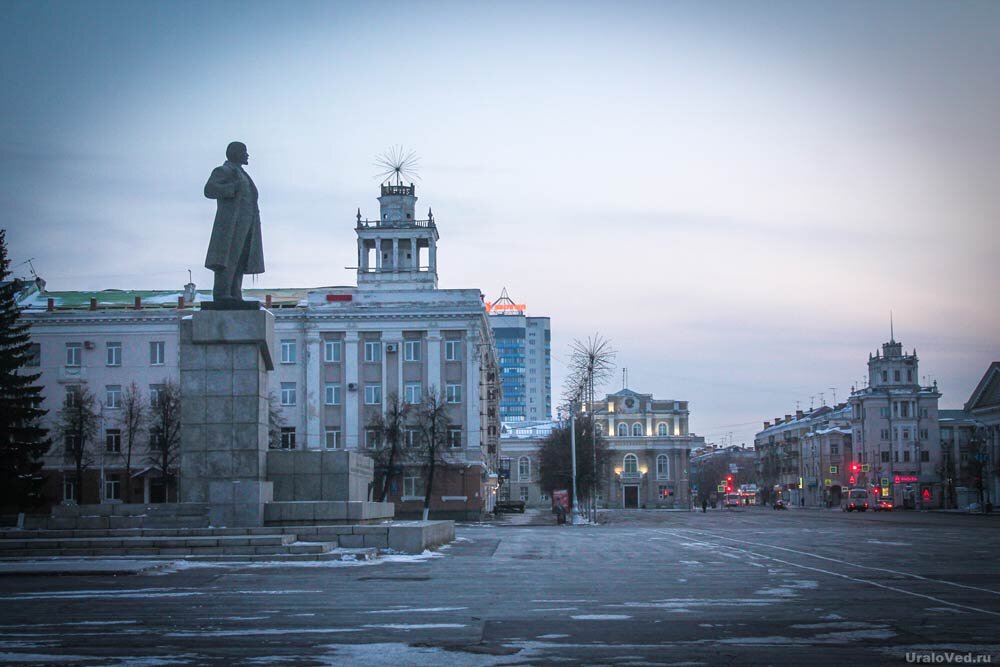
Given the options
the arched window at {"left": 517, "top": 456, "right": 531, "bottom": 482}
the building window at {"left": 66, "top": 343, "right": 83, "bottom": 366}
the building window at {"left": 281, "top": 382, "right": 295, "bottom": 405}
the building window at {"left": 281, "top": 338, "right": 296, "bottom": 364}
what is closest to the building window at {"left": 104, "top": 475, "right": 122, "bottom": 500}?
the building window at {"left": 66, "top": 343, "right": 83, "bottom": 366}

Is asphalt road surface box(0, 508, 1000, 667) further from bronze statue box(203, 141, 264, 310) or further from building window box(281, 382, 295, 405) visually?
building window box(281, 382, 295, 405)

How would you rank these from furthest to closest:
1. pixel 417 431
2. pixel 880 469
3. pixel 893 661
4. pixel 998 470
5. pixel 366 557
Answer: pixel 880 469
pixel 998 470
pixel 417 431
pixel 366 557
pixel 893 661

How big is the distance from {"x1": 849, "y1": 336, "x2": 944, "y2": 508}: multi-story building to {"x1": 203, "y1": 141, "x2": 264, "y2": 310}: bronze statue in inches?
4725

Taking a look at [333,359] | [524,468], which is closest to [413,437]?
[333,359]

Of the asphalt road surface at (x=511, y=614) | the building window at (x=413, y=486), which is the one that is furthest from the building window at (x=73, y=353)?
the asphalt road surface at (x=511, y=614)

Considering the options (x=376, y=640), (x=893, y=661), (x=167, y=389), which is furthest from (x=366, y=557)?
(x=167, y=389)

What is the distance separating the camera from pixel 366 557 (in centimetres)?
2367

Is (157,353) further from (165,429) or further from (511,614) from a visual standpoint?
(511,614)

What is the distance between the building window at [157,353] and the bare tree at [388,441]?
51.6 feet

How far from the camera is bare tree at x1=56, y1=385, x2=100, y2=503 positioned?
235 feet

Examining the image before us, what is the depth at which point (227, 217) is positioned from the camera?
26.6m

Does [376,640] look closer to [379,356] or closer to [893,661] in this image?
[893,661]

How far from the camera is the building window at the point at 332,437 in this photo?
80.1 m

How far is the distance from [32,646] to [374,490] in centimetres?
6502
